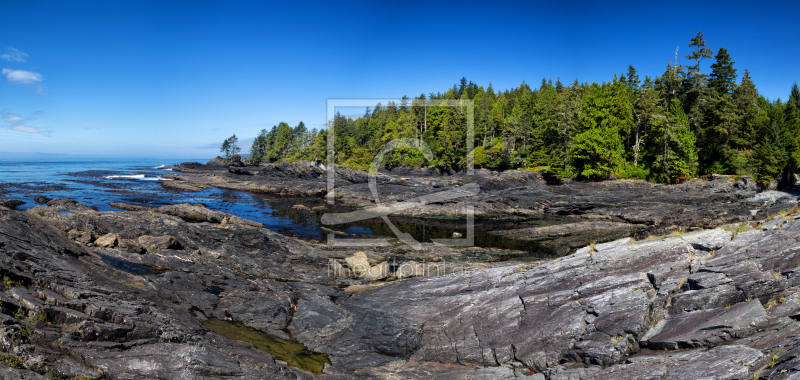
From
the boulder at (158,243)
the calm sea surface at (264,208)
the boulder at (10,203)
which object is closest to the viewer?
the boulder at (158,243)

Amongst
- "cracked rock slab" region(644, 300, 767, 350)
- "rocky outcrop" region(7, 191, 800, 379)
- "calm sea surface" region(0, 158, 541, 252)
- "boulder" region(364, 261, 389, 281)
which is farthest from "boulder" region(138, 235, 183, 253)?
"cracked rock slab" region(644, 300, 767, 350)

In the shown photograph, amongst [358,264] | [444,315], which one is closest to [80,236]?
Result: [358,264]

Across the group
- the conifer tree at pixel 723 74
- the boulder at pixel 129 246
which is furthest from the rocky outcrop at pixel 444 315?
the conifer tree at pixel 723 74

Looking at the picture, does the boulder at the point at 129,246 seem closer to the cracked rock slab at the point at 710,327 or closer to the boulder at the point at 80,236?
the boulder at the point at 80,236

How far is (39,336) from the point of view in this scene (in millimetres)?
8898

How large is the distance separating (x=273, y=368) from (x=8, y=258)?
30.8 ft

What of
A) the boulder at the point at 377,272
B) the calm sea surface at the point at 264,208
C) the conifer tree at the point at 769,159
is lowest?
the boulder at the point at 377,272

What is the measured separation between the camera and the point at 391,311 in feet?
52.1

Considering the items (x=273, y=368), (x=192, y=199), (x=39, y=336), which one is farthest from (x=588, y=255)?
(x=192, y=199)

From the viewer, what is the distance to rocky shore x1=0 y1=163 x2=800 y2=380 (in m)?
9.12

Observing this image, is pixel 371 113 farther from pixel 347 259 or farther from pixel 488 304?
pixel 488 304

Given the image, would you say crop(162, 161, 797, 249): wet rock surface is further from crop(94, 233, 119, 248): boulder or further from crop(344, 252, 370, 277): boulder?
crop(94, 233, 119, 248): boulder

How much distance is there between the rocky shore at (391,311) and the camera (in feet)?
29.9

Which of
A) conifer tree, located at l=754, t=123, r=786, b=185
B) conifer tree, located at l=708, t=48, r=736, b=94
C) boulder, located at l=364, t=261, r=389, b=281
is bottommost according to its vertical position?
boulder, located at l=364, t=261, r=389, b=281
